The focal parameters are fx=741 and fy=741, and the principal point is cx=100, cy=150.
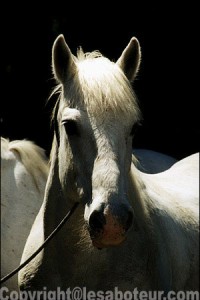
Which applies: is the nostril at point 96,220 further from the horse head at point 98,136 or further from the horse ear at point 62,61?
the horse ear at point 62,61

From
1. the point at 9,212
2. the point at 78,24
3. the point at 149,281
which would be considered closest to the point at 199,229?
the point at 149,281

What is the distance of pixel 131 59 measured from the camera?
12.9 ft

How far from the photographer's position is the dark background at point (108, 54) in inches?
293

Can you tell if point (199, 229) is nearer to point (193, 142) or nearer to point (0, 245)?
point (0, 245)

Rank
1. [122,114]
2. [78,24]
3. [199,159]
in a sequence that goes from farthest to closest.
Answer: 1. [78,24]
2. [199,159]
3. [122,114]

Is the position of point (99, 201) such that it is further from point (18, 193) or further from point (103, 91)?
point (18, 193)

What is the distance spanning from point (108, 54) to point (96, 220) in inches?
172

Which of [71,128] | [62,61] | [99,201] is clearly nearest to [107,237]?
[99,201]

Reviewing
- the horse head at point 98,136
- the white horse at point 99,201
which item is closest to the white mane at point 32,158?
the white horse at point 99,201

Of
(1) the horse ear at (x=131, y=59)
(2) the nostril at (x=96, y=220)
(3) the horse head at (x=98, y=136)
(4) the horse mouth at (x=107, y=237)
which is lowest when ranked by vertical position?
(4) the horse mouth at (x=107, y=237)

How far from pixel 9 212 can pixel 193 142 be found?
10.0ft

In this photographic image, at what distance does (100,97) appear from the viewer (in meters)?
3.59

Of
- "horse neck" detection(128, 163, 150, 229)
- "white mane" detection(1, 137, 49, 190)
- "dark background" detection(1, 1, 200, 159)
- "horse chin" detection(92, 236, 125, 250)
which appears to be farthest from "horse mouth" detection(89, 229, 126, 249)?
"dark background" detection(1, 1, 200, 159)

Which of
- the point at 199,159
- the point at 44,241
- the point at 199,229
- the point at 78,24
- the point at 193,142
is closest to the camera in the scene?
the point at 44,241
